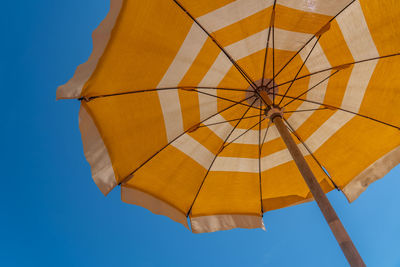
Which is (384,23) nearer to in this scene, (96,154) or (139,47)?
(139,47)

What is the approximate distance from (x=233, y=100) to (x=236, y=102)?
0.07m

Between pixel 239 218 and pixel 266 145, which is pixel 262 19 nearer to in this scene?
pixel 266 145

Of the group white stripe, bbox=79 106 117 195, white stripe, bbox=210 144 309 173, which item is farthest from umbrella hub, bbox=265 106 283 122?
white stripe, bbox=79 106 117 195

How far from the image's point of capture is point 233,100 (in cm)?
387

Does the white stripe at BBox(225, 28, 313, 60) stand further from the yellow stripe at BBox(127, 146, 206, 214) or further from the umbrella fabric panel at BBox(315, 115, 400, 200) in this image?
the yellow stripe at BBox(127, 146, 206, 214)

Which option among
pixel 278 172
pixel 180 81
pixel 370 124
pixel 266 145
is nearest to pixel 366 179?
pixel 370 124

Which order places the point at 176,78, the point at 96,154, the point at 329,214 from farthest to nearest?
1. the point at 176,78
2. the point at 96,154
3. the point at 329,214

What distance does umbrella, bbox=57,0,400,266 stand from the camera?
2826 millimetres

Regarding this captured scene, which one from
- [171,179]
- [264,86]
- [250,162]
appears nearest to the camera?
[171,179]

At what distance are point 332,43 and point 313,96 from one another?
2.49ft

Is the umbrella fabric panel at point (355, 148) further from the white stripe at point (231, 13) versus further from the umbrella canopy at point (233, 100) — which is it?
the white stripe at point (231, 13)

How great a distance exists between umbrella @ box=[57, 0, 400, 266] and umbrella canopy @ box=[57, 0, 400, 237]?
0.04 ft

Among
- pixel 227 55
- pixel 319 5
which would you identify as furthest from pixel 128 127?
pixel 319 5

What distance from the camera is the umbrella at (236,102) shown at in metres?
2.83
